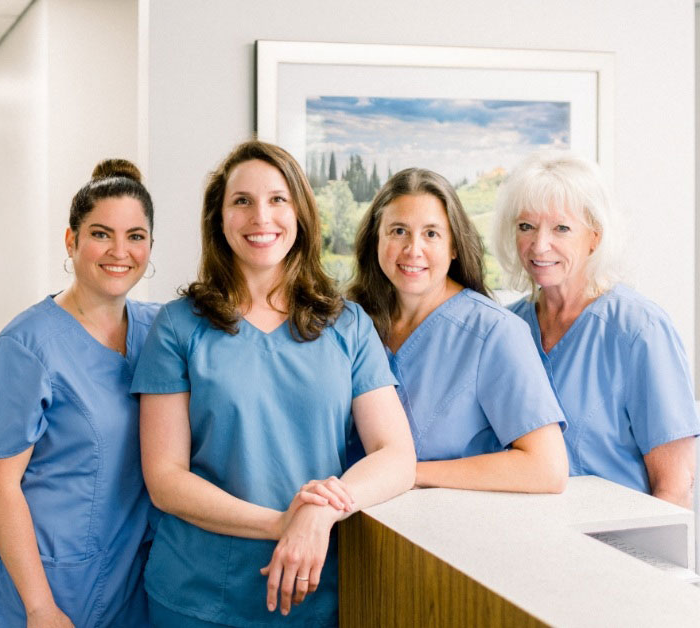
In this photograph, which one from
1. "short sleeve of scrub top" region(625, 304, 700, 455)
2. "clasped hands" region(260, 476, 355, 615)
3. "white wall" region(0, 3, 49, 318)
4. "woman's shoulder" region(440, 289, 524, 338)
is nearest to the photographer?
"clasped hands" region(260, 476, 355, 615)

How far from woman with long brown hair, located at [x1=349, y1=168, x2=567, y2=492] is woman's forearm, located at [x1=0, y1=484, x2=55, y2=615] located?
731mm

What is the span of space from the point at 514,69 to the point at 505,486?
1.77 meters

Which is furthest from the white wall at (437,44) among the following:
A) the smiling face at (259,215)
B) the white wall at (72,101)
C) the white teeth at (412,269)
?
the white wall at (72,101)

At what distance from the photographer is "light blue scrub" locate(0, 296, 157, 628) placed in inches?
63.0

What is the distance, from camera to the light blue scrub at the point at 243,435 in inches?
57.7

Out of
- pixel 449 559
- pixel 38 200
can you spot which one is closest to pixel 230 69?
pixel 449 559

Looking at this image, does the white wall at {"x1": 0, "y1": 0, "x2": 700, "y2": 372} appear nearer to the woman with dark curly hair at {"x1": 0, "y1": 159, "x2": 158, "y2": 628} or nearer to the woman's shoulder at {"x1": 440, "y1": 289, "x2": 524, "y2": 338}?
the woman's shoulder at {"x1": 440, "y1": 289, "x2": 524, "y2": 338}

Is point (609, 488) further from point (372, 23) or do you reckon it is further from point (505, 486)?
point (372, 23)

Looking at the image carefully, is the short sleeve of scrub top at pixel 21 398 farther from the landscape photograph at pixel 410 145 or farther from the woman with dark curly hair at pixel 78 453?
the landscape photograph at pixel 410 145

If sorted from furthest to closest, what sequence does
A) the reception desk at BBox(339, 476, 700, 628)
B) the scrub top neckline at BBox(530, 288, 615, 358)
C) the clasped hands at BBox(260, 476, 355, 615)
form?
the scrub top neckline at BBox(530, 288, 615, 358), the clasped hands at BBox(260, 476, 355, 615), the reception desk at BBox(339, 476, 700, 628)

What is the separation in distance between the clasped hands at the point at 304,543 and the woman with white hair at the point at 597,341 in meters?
0.71

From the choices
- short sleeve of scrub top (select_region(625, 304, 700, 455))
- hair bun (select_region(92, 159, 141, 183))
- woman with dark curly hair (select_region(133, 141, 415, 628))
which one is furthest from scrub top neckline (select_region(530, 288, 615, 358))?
hair bun (select_region(92, 159, 141, 183))

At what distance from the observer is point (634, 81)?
2.93 metres

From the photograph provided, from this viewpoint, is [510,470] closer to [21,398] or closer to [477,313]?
[477,313]
